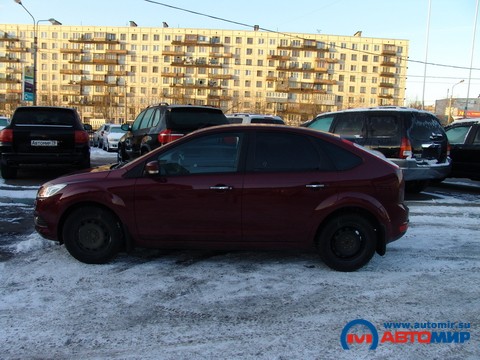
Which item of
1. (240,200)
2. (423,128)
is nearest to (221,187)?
(240,200)

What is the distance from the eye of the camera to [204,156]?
445cm

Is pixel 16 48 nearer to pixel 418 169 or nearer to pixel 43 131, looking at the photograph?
pixel 43 131

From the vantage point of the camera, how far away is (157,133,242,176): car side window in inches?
173

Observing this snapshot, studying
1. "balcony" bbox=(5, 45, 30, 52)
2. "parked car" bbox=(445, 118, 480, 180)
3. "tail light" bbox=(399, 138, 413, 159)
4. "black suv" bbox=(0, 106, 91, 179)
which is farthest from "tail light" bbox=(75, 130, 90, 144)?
"balcony" bbox=(5, 45, 30, 52)

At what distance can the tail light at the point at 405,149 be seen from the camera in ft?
27.7

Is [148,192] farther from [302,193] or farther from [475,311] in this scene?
[475,311]

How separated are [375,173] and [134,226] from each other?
2623 mm

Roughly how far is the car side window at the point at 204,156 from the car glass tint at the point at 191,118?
438 cm

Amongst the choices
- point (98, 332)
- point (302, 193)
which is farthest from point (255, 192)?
point (98, 332)

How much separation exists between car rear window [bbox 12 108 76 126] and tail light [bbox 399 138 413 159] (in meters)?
7.48

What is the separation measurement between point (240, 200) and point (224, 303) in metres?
1.07

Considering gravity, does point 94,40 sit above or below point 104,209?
above

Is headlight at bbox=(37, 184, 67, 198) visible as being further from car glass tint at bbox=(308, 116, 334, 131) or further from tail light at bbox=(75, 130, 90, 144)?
car glass tint at bbox=(308, 116, 334, 131)

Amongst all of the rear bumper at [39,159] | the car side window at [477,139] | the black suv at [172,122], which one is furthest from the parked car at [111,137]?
the car side window at [477,139]
